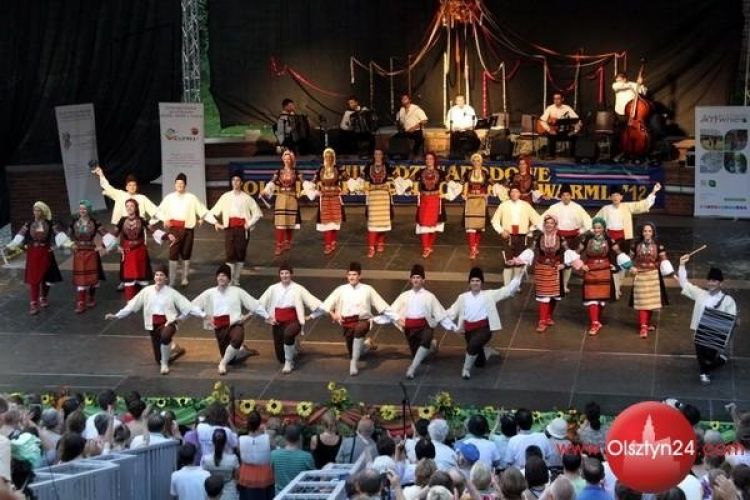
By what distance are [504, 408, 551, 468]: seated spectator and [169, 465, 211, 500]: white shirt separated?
84.7 inches

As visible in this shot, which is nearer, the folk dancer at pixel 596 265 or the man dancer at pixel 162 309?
the man dancer at pixel 162 309

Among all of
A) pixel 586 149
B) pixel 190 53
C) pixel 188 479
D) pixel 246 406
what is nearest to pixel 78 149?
pixel 190 53

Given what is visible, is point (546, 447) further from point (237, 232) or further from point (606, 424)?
point (237, 232)

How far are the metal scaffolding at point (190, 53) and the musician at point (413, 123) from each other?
2.93m

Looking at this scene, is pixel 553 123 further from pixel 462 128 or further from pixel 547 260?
pixel 547 260

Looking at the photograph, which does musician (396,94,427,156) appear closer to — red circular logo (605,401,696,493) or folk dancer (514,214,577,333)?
folk dancer (514,214,577,333)

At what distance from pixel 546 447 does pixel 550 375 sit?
3403mm

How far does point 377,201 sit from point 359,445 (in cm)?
756

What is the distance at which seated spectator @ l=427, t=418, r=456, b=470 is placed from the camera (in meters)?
9.59

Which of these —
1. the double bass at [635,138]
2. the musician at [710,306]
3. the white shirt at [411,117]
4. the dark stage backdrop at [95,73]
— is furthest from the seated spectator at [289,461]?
the dark stage backdrop at [95,73]

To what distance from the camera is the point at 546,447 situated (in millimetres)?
10250

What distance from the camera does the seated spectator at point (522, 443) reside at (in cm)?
1006

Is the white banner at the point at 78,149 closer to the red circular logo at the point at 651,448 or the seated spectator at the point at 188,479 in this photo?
the seated spectator at the point at 188,479

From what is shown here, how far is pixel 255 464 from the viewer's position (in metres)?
10.2
